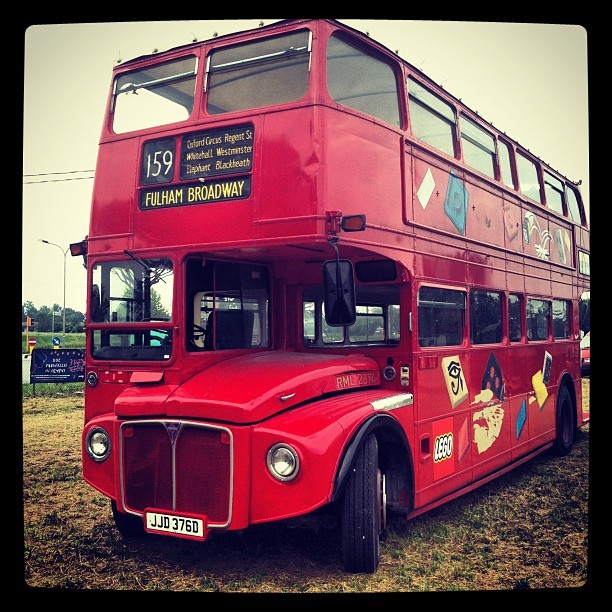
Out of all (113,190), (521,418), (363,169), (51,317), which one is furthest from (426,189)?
(51,317)

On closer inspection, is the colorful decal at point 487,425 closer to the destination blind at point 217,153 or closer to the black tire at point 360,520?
the black tire at point 360,520

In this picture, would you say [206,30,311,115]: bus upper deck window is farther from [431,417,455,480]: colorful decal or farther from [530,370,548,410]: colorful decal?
[530,370,548,410]: colorful decal

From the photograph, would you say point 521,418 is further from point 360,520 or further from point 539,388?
point 360,520

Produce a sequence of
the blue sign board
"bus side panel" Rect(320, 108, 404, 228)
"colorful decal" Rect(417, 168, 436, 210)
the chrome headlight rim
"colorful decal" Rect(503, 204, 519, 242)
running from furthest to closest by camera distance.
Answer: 1. the blue sign board
2. "colorful decal" Rect(503, 204, 519, 242)
3. "colorful decal" Rect(417, 168, 436, 210)
4. the chrome headlight rim
5. "bus side panel" Rect(320, 108, 404, 228)

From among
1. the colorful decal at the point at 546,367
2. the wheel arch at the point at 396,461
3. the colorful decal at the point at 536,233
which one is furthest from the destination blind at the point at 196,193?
the colorful decal at the point at 546,367

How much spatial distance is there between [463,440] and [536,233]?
296 centimetres

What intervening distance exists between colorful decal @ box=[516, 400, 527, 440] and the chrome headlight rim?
14.7 feet

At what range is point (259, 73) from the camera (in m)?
5.23

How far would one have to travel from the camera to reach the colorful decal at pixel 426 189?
19.2ft

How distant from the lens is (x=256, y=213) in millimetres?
5027

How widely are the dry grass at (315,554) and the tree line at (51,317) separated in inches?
64.1

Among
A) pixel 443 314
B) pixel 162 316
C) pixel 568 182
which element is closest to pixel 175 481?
pixel 162 316

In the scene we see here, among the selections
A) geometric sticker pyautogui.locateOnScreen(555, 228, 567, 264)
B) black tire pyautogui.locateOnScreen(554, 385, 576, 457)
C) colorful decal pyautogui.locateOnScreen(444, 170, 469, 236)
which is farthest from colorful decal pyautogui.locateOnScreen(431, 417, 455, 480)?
geometric sticker pyautogui.locateOnScreen(555, 228, 567, 264)

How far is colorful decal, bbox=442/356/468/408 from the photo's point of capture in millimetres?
6180
